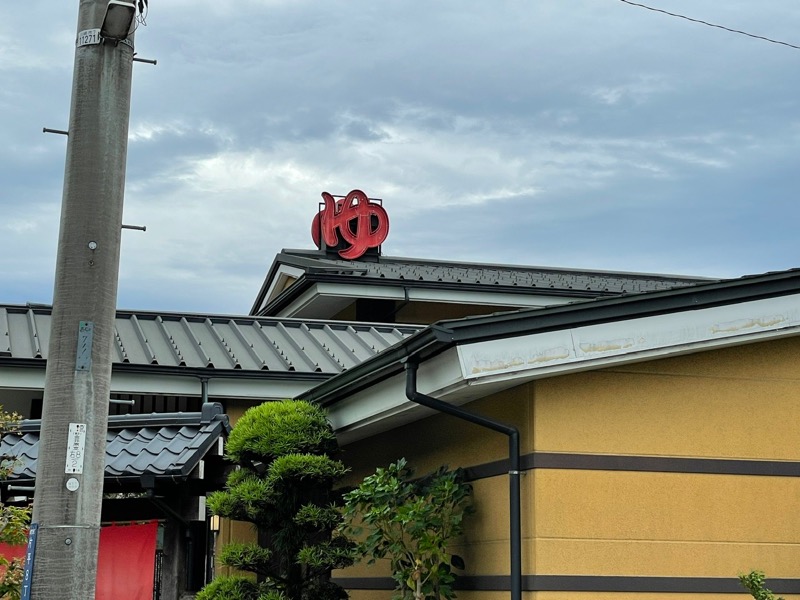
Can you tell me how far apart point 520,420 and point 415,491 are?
46.4 inches

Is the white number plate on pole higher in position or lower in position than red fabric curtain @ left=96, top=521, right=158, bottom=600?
higher

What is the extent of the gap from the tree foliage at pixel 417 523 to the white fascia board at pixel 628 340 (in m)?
1.33

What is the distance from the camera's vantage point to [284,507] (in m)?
10.5

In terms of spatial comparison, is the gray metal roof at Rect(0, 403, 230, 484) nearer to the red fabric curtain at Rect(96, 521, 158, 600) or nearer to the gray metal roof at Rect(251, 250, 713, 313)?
the red fabric curtain at Rect(96, 521, 158, 600)

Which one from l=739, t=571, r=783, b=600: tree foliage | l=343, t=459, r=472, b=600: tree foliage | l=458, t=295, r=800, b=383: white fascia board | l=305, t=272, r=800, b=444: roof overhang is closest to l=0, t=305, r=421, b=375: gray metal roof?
l=343, t=459, r=472, b=600: tree foliage

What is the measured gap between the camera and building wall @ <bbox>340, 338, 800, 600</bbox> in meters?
8.34

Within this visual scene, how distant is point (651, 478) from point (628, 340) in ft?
3.58

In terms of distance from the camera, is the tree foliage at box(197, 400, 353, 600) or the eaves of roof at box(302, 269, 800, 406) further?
the tree foliage at box(197, 400, 353, 600)

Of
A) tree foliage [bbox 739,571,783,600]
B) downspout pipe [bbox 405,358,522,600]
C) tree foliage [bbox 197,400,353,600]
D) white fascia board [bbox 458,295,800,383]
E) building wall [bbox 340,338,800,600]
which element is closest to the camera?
tree foliage [bbox 739,571,783,600]

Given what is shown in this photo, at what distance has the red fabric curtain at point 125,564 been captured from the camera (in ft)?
31.4

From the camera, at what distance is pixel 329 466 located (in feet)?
34.3

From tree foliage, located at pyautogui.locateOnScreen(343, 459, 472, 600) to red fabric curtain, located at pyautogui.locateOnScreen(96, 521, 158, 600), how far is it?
5.79ft

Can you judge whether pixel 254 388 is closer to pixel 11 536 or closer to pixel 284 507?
pixel 284 507

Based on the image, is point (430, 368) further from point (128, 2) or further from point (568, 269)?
point (568, 269)
